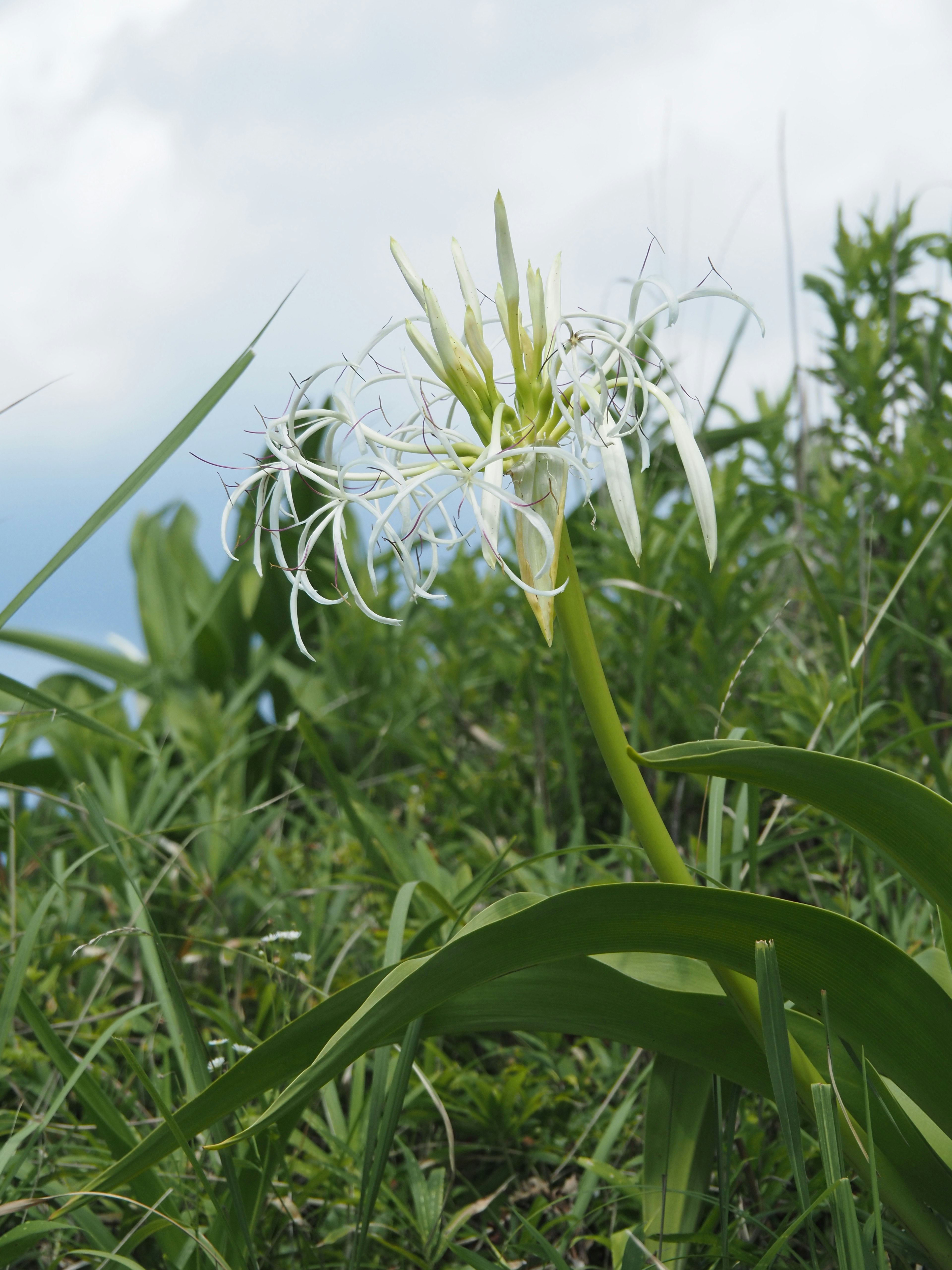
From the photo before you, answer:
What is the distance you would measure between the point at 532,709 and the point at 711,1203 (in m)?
1.25

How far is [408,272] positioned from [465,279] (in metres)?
0.05

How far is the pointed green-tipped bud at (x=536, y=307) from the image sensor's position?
Result: 2.46 ft

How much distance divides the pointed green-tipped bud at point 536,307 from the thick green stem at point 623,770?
0.54ft

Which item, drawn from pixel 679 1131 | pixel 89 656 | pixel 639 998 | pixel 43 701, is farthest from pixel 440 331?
pixel 89 656

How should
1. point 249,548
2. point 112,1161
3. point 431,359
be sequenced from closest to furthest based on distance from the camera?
point 431,359 → point 112,1161 → point 249,548

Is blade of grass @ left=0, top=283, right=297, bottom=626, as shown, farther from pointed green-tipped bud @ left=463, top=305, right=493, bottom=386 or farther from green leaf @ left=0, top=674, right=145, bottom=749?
pointed green-tipped bud @ left=463, top=305, right=493, bottom=386

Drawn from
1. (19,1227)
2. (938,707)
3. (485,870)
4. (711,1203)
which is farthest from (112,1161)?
(938,707)

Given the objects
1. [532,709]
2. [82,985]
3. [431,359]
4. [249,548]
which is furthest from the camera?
[249,548]

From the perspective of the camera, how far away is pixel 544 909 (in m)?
0.67

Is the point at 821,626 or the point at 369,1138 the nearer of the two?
the point at 369,1138

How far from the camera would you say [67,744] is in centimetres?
247

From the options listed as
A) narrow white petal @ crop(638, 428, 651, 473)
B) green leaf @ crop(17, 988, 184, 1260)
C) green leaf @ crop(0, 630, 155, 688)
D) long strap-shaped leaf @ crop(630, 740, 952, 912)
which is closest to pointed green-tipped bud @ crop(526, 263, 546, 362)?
narrow white petal @ crop(638, 428, 651, 473)

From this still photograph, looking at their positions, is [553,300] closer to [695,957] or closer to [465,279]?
[465,279]

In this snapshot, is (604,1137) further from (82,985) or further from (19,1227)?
(82,985)
